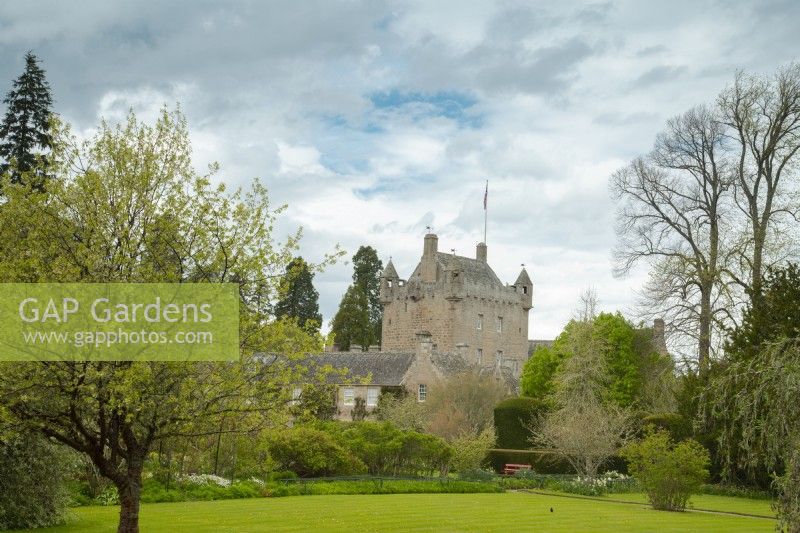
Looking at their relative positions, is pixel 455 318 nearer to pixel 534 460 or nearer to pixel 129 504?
pixel 534 460

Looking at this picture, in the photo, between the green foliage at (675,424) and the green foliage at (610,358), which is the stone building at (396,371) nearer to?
the green foliage at (610,358)

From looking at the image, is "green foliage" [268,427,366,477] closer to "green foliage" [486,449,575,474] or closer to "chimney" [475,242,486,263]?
"green foliage" [486,449,575,474]

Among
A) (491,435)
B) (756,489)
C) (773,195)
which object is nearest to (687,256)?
(773,195)

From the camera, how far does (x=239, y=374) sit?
52.6 ft

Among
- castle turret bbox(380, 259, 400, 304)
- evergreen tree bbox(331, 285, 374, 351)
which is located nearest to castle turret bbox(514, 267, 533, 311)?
castle turret bbox(380, 259, 400, 304)

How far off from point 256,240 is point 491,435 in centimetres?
2610

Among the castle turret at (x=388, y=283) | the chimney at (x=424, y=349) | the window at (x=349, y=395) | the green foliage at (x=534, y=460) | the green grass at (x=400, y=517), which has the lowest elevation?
the green grass at (x=400, y=517)

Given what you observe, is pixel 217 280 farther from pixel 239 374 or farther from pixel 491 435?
pixel 491 435

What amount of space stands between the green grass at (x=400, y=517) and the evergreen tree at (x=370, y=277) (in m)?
47.5

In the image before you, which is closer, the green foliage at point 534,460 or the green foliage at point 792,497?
the green foliage at point 792,497

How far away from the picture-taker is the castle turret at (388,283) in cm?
7038

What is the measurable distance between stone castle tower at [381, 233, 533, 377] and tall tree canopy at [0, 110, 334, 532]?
49429mm

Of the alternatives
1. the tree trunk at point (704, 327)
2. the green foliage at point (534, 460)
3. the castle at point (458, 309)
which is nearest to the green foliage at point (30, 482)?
the tree trunk at point (704, 327)

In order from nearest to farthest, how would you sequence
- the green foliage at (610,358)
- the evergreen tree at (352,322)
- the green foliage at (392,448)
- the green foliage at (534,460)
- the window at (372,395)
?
the green foliage at (392,448)
the green foliage at (534,460)
the green foliage at (610,358)
the window at (372,395)
the evergreen tree at (352,322)
